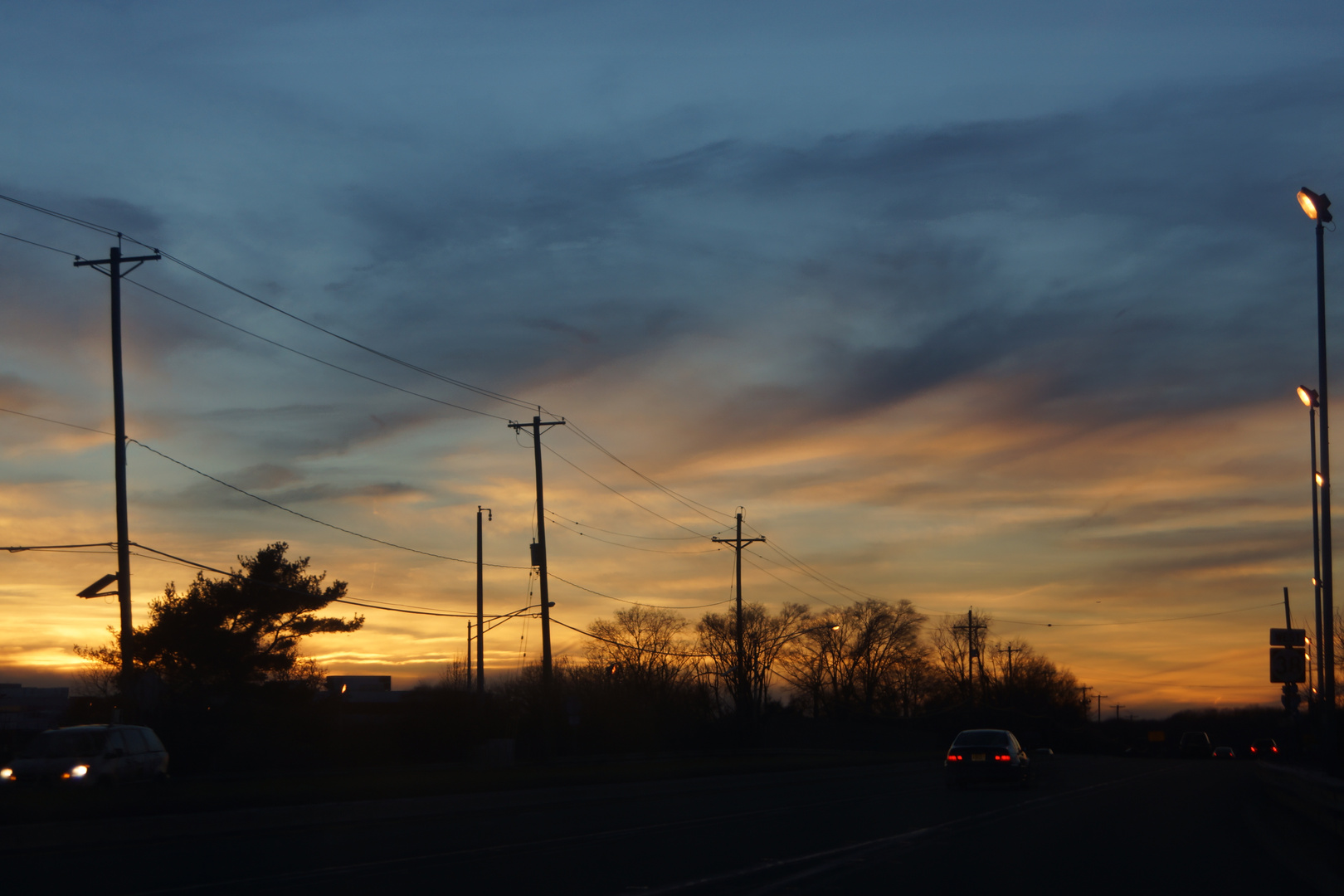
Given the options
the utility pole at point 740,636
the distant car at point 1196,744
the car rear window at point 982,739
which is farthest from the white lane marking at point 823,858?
the distant car at point 1196,744

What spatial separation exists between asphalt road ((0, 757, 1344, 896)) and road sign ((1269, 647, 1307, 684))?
2931 millimetres

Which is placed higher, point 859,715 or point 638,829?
point 638,829

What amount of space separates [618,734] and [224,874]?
55592 millimetres

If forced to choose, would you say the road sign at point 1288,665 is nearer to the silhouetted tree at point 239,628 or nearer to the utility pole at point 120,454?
the utility pole at point 120,454

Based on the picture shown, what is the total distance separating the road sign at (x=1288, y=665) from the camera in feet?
90.8

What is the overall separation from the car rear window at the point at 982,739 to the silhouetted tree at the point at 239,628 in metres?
37.2

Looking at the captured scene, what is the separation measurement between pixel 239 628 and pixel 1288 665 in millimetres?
47857

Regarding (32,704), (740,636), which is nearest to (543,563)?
(740,636)

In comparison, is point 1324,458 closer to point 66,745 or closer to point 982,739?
point 982,739

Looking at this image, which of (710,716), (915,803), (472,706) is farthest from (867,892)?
(710,716)

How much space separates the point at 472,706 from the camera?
60.4 metres

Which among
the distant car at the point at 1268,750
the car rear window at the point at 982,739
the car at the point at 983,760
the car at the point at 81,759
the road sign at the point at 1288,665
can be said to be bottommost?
the distant car at the point at 1268,750

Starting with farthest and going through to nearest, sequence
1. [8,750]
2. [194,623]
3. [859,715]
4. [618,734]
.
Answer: [859,715], [618,734], [194,623], [8,750]

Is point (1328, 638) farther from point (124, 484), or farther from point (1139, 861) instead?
point (124, 484)
